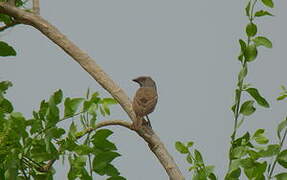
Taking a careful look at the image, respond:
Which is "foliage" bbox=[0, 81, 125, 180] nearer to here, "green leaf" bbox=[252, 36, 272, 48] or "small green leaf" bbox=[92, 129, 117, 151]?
"small green leaf" bbox=[92, 129, 117, 151]

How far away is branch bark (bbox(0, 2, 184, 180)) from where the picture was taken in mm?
1439

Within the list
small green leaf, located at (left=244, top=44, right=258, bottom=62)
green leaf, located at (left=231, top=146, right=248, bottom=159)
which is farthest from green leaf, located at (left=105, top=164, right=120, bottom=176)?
small green leaf, located at (left=244, top=44, right=258, bottom=62)

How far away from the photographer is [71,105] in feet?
3.42

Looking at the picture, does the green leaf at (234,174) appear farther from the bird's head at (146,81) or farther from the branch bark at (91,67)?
the bird's head at (146,81)

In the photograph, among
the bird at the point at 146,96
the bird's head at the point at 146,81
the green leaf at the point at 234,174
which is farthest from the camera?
the bird's head at the point at 146,81

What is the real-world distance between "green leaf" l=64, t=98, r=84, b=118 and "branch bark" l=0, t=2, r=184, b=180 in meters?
0.39

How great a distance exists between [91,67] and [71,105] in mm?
486

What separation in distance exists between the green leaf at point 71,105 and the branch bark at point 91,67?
1.27 ft

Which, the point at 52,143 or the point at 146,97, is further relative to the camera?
the point at 146,97

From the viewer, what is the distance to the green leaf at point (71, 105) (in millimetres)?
1039

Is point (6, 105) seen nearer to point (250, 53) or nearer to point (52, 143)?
point (52, 143)

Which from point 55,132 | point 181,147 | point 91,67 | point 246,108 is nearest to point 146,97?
point 91,67

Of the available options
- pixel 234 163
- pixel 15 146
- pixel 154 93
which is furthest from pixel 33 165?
pixel 154 93

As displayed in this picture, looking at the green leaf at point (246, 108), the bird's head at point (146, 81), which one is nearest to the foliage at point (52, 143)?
the green leaf at point (246, 108)
